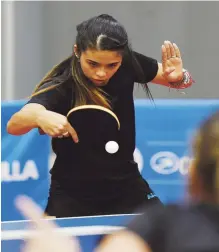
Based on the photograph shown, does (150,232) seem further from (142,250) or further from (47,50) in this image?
(47,50)

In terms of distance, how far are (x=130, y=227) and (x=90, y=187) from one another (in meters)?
1.26

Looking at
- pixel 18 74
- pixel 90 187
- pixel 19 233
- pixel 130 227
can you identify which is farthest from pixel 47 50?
pixel 130 227

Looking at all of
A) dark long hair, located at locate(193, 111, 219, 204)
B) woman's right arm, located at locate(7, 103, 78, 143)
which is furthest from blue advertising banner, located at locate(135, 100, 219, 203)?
dark long hair, located at locate(193, 111, 219, 204)

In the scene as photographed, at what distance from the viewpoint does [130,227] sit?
758 mm

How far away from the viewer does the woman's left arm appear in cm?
204

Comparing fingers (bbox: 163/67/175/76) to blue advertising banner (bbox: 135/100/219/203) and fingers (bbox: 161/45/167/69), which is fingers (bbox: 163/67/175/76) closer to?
fingers (bbox: 161/45/167/69)

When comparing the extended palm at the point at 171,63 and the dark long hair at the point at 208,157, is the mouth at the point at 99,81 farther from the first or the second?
the dark long hair at the point at 208,157

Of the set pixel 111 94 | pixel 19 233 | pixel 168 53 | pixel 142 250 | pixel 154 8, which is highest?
pixel 154 8

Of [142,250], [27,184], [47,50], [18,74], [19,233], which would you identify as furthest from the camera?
[18,74]

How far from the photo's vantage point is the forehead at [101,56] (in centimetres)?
188

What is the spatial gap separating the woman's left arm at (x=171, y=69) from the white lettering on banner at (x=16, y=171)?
587 millimetres

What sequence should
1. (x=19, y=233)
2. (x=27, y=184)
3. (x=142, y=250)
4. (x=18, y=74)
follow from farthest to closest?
(x=18, y=74) < (x=27, y=184) < (x=19, y=233) < (x=142, y=250)

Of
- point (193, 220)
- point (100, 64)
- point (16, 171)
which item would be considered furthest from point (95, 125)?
point (193, 220)

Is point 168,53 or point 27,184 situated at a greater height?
point 168,53
